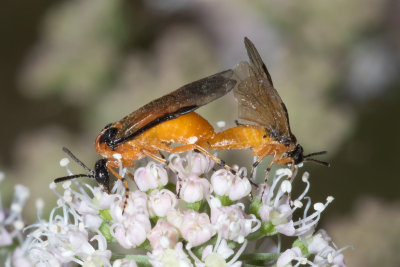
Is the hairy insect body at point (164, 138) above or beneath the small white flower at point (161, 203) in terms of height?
above

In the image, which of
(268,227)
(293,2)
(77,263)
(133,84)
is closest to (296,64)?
(293,2)

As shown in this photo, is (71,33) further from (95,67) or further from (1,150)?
(1,150)

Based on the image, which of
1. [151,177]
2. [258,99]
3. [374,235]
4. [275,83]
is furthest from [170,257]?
[275,83]

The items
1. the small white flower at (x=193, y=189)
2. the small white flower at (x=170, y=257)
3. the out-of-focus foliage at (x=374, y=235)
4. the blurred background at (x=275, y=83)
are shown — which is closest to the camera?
the small white flower at (x=170, y=257)

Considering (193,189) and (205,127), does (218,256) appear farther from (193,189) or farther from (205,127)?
(205,127)

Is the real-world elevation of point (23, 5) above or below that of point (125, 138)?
above

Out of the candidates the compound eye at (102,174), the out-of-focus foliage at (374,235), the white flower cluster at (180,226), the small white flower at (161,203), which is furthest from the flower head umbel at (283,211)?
the out-of-focus foliage at (374,235)

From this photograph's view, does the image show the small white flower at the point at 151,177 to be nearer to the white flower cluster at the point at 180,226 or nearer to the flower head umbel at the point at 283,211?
the white flower cluster at the point at 180,226
